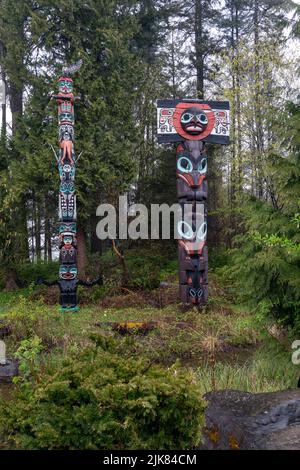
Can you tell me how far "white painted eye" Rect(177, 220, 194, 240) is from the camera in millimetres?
10891

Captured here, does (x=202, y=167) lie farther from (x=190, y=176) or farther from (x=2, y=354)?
(x=2, y=354)

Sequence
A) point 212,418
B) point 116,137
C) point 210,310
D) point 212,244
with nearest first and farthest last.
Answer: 1. point 212,418
2. point 210,310
3. point 116,137
4. point 212,244

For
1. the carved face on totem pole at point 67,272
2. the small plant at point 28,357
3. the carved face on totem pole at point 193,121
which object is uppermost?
the carved face on totem pole at point 193,121

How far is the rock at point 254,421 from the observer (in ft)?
10.3

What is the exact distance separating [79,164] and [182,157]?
14.0ft

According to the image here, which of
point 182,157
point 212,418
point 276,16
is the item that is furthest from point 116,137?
point 212,418

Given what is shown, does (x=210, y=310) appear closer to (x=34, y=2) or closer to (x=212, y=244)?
(x=212, y=244)

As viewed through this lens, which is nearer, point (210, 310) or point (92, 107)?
point (210, 310)

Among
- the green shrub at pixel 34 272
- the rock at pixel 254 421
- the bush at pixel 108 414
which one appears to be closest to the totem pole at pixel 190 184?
the green shrub at pixel 34 272

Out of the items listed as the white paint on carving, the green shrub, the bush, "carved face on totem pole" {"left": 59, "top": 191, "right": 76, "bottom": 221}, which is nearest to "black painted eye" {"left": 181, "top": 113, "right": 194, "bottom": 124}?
"carved face on totem pole" {"left": 59, "top": 191, "right": 76, "bottom": 221}

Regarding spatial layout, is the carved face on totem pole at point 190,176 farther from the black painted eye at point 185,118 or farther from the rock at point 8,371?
the rock at point 8,371

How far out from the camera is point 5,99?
20344mm

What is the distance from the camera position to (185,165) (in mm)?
11078

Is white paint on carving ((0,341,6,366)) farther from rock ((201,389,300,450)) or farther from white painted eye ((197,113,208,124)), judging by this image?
white painted eye ((197,113,208,124))
